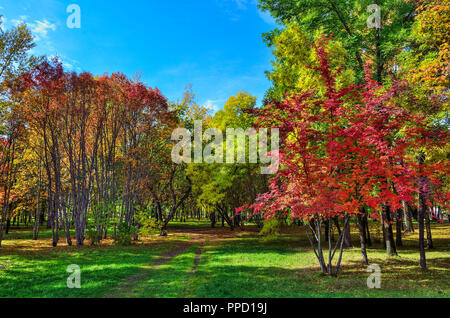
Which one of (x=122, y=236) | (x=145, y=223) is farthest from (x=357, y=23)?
(x=122, y=236)

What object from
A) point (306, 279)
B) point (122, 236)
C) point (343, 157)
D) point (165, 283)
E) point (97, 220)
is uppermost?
point (343, 157)

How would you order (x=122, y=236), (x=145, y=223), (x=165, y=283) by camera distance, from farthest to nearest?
(x=145, y=223) → (x=122, y=236) → (x=165, y=283)

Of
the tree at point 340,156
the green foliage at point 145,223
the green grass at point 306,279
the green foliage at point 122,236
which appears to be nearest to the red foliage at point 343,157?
the tree at point 340,156

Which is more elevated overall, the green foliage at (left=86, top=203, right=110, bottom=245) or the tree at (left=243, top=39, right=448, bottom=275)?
the tree at (left=243, top=39, right=448, bottom=275)

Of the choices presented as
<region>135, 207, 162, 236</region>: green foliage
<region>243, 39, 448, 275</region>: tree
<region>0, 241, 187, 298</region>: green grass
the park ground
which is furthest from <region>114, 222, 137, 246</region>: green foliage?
<region>243, 39, 448, 275</region>: tree

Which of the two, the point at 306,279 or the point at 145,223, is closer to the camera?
the point at 306,279

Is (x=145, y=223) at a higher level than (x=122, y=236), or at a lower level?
higher

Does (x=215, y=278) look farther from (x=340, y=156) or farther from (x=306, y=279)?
(x=340, y=156)

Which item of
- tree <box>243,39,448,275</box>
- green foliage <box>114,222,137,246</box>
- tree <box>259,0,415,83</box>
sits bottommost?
green foliage <box>114,222,137,246</box>

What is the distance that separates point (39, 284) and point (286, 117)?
955 centimetres

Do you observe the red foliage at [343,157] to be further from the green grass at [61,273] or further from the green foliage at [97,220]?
the green foliage at [97,220]

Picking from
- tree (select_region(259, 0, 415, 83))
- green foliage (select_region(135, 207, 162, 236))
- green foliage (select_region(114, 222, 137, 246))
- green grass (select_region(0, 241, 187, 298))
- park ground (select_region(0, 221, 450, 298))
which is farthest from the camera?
green foliage (select_region(135, 207, 162, 236))

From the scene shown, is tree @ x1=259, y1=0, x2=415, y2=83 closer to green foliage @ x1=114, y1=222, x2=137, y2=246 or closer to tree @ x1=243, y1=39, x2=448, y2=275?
tree @ x1=243, y1=39, x2=448, y2=275

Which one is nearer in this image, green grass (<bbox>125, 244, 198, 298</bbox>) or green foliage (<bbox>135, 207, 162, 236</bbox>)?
green grass (<bbox>125, 244, 198, 298</bbox>)
